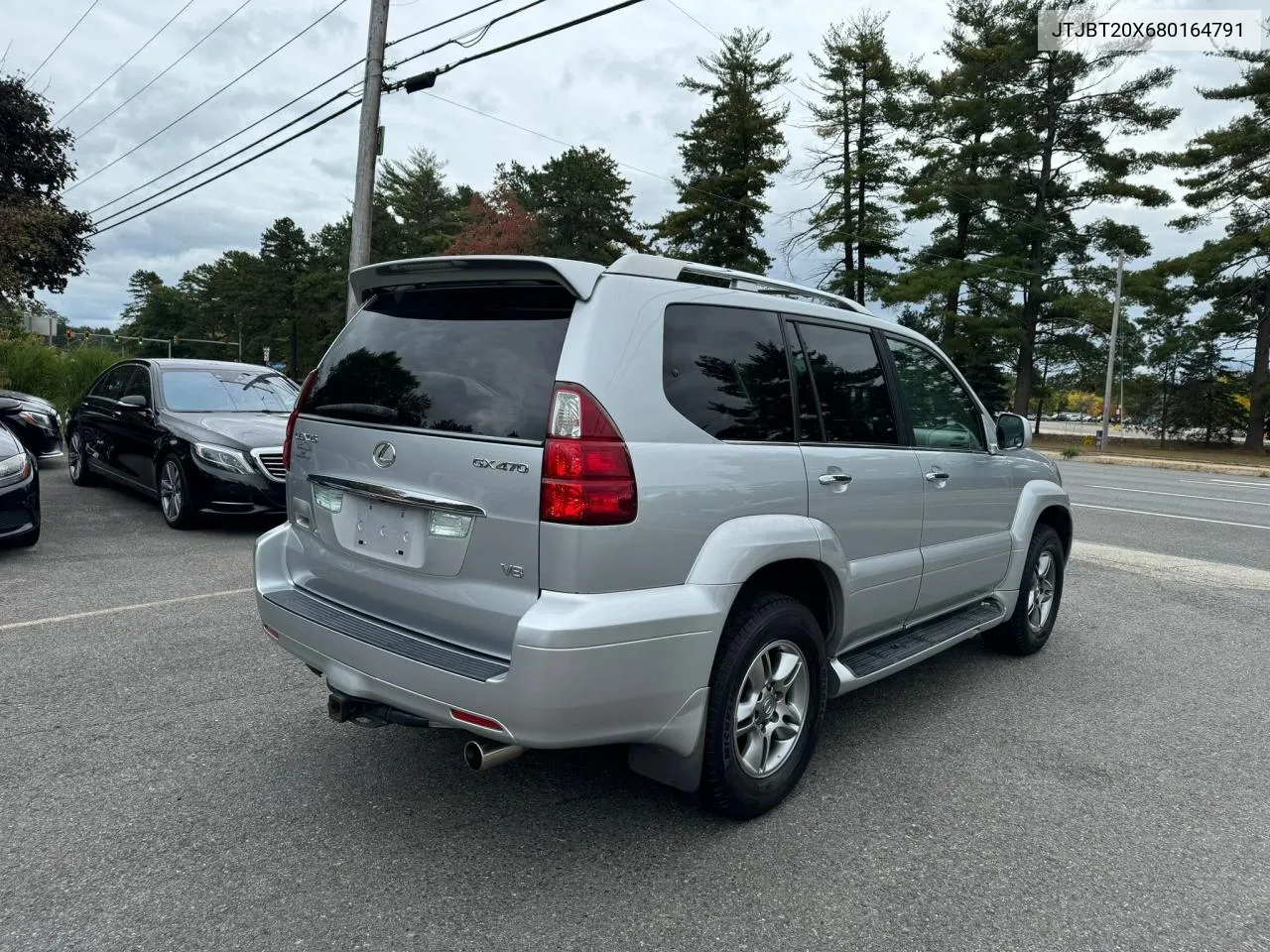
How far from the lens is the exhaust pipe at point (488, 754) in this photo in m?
2.57

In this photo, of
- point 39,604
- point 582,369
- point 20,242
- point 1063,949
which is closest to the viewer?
point 1063,949

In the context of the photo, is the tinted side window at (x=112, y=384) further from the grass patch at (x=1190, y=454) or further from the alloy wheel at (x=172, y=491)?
the grass patch at (x=1190, y=454)

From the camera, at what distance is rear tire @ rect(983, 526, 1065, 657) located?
16.2 feet

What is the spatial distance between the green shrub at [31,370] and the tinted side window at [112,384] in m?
10.6

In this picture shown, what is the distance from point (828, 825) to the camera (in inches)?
121

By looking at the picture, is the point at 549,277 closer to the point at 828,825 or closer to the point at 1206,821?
the point at 828,825

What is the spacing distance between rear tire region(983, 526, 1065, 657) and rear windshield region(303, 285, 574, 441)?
338 cm

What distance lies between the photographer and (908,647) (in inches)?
152

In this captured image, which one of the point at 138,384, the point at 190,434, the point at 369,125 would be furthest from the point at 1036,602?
the point at 369,125

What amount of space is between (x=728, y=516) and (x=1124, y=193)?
40296mm

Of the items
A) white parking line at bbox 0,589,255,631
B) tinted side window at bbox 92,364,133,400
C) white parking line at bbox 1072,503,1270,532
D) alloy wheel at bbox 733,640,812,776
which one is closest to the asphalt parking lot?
white parking line at bbox 0,589,255,631

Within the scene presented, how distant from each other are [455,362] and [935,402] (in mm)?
2472

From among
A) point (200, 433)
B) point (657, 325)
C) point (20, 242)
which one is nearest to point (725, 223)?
point (20, 242)

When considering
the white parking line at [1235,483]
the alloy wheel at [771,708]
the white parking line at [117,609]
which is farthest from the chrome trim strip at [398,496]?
the white parking line at [1235,483]
